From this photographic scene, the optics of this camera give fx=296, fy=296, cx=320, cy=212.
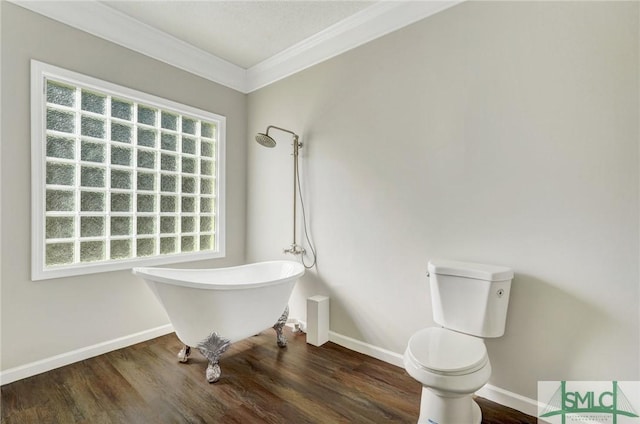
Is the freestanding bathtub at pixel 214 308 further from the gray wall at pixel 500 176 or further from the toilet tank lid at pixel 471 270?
the toilet tank lid at pixel 471 270

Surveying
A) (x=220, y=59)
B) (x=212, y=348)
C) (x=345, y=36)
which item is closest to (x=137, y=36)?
(x=220, y=59)

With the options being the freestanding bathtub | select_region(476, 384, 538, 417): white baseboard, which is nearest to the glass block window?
the freestanding bathtub

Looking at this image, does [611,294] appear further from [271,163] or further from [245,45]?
[245,45]

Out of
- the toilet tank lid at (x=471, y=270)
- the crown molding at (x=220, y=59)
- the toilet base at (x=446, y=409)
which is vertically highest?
the crown molding at (x=220, y=59)

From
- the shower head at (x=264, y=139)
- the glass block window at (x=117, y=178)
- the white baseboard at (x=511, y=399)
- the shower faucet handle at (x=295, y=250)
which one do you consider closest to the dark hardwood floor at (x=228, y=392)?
the white baseboard at (x=511, y=399)

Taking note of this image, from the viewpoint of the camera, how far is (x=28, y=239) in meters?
1.93

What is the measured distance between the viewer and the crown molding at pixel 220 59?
2.00 m

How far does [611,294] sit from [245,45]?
3.02m

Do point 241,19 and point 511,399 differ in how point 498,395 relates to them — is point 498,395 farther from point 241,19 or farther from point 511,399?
point 241,19

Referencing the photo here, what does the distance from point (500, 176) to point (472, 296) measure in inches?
27.2

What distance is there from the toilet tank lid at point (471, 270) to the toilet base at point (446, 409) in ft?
1.87

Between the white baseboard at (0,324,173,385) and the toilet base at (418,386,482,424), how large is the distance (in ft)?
7.20

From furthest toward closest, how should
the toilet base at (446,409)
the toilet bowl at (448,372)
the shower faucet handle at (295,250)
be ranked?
1. the shower faucet handle at (295,250)
2. the toilet base at (446,409)
3. the toilet bowl at (448,372)

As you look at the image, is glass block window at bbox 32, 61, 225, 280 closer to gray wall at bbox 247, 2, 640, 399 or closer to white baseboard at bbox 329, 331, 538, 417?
gray wall at bbox 247, 2, 640, 399
